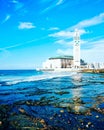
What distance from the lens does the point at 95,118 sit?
21312 millimetres

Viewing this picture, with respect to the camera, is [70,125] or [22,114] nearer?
[70,125]

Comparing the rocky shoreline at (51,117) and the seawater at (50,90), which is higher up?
Result: the seawater at (50,90)

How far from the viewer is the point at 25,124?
19641mm

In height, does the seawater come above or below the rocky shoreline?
above

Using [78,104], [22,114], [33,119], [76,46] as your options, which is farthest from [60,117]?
[76,46]

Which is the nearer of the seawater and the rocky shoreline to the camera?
the rocky shoreline

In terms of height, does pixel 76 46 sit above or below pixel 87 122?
above

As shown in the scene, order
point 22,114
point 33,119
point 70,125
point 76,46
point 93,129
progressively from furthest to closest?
point 76,46, point 22,114, point 33,119, point 70,125, point 93,129

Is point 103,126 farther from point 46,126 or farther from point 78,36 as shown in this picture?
point 78,36

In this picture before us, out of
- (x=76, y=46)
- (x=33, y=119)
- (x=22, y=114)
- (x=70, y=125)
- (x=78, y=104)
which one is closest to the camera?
(x=70, y=125)

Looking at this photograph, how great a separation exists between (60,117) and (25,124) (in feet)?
11.3

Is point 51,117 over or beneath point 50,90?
beneath

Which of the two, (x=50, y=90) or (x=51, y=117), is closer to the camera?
(x=51, y=117)

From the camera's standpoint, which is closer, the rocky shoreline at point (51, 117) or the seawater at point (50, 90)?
the rocky shoreline at point (51, 117)
